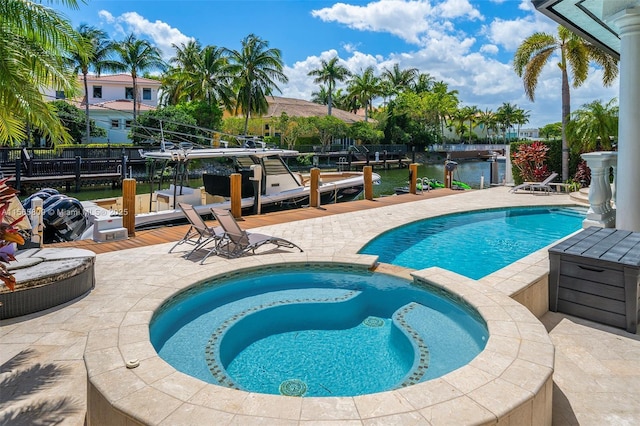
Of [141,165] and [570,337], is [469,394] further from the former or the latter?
[141,165]

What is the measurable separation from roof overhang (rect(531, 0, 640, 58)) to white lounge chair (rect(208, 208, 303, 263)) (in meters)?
5.33

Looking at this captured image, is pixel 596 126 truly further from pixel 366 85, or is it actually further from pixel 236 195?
pixel 366 85

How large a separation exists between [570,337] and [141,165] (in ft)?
95.4

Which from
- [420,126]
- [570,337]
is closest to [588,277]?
[570,337]

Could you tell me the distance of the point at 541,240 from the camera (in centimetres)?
928

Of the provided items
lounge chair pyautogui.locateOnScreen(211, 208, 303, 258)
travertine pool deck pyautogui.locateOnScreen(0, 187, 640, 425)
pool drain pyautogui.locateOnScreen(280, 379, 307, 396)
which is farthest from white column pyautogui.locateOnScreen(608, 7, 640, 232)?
pool drain pyautogui.locateOnScreen(280, 379, 307, 396)

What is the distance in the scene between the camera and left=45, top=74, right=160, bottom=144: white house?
3856 centimetres

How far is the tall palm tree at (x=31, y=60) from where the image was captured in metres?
5.23

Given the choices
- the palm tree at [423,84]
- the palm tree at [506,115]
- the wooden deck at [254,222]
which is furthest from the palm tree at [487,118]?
the wooden deck at [254,222]

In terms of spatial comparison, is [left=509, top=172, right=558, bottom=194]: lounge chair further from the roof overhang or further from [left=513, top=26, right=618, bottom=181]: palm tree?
the roof overhang

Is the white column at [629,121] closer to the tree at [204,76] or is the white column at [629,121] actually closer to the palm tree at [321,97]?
the tree at [204,76]

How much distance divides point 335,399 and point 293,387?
3.37 ft

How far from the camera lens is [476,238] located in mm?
9594

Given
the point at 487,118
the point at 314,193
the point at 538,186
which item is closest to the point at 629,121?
the point at 314,193
